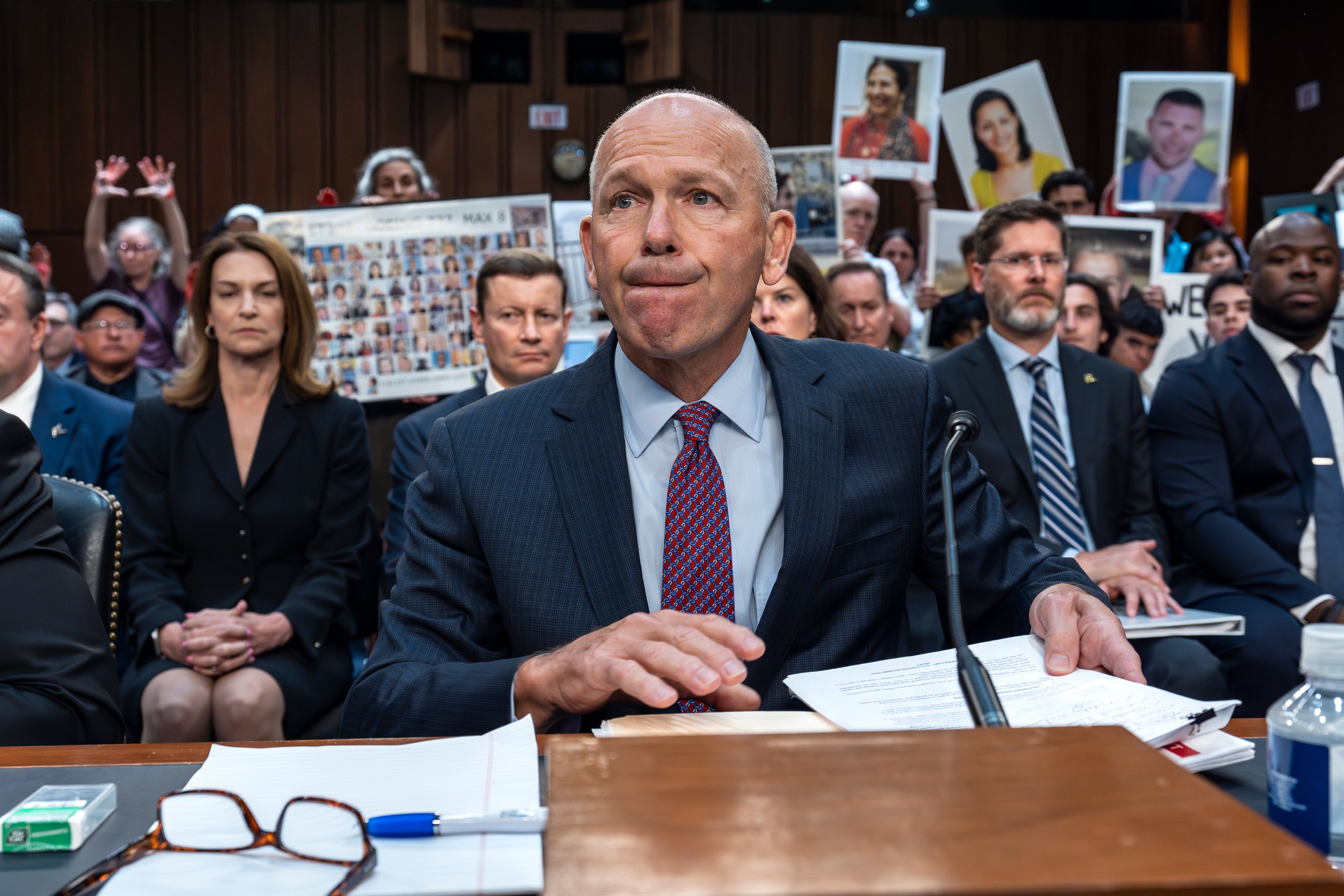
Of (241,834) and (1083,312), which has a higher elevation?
(1083,312)

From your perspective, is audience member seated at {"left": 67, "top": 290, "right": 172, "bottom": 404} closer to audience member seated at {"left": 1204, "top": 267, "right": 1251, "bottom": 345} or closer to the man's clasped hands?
the man's clasped hands

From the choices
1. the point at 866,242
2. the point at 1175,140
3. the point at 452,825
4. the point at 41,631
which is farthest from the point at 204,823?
the point at 1175,140

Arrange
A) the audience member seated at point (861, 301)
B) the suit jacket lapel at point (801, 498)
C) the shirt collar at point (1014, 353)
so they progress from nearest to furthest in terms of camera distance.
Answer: the suit jacket lapel at point (801, 498) < the shirt collar at point (1014, 353) < the audience member seated at point (861, 301)

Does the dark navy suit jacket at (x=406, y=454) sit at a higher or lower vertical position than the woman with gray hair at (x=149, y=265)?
lower

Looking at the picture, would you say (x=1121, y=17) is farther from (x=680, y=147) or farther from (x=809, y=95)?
(x=680, y=147)

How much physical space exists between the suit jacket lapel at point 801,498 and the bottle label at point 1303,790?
585 mm

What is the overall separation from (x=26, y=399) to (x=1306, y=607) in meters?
3.42

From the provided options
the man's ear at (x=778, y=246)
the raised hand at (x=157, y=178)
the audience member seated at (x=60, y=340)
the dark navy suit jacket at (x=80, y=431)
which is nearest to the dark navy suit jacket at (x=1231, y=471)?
the man's ear at (x=778, y=246)

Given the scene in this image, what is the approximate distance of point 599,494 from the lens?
1409 millimetres

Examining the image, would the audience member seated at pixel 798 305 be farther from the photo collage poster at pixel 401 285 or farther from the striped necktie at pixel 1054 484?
the photo collage poster at pixel 401 285

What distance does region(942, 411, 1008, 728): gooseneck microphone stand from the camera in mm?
870

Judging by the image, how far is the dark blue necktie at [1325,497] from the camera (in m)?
2.88

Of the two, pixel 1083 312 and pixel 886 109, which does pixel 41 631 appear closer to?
pixel 1083 312

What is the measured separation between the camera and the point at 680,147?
1424 mm
